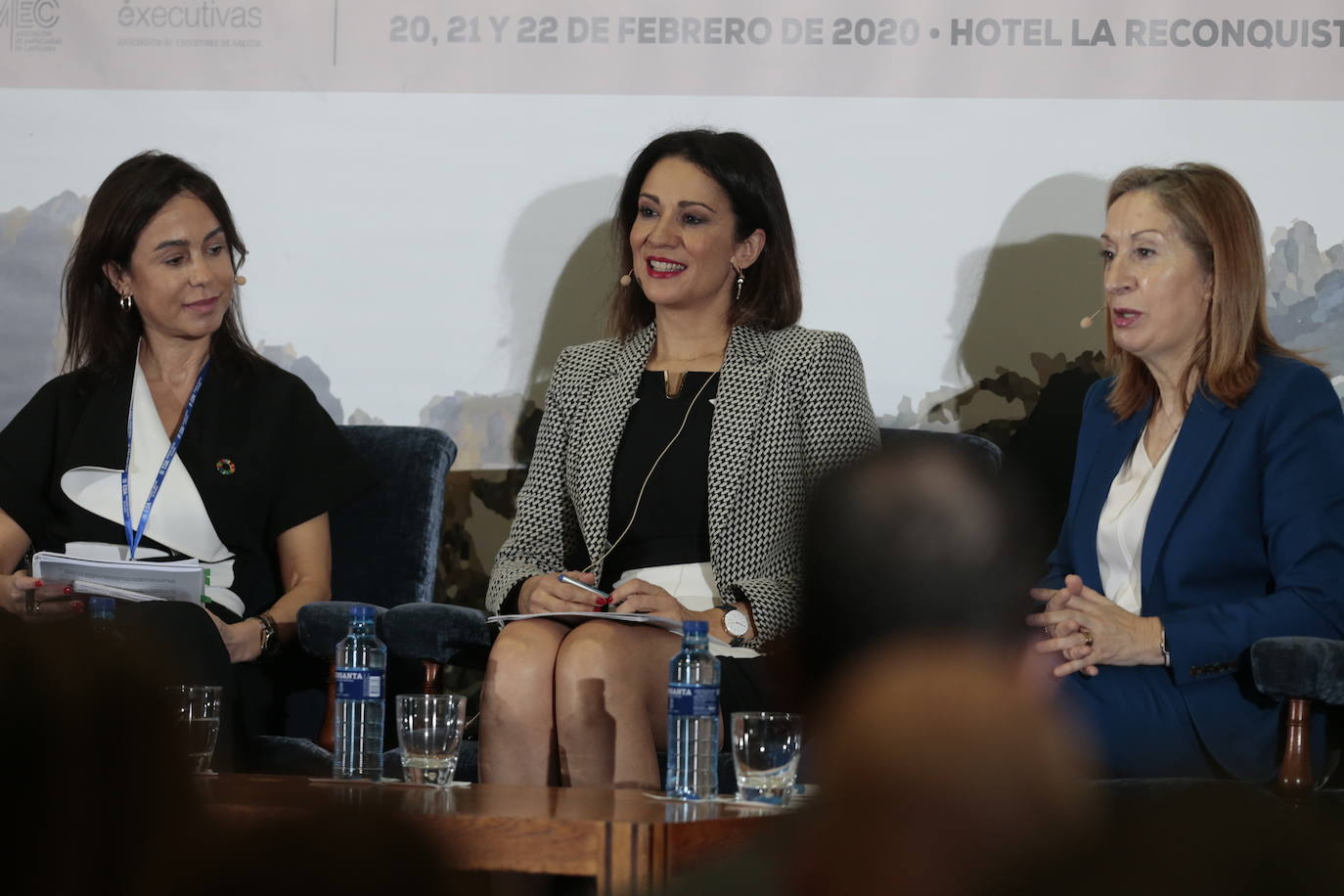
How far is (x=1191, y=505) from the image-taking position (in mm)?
2484

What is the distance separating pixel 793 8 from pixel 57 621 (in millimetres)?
Answer: 3010

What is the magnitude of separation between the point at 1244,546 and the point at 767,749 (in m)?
0.92

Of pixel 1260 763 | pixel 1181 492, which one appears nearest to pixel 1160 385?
pixel 1181 492

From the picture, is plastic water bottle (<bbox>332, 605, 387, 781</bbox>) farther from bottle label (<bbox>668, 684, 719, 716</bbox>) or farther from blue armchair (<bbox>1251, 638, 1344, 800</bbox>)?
blue armchair (<bbox>1251, 638, 1344, 800</bbox>)

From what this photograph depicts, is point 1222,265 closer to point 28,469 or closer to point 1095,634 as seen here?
point 1095,634

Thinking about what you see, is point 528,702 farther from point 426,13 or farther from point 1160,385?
point 426,13

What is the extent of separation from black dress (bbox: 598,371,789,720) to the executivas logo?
1.47m

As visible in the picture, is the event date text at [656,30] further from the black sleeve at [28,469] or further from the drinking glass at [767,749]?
the drinking glass at [767,749]

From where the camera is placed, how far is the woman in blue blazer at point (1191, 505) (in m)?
2.35

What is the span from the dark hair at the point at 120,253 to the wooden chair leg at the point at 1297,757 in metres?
2.13

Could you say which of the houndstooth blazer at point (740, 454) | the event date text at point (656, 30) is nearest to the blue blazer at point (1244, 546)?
the houndstooth blazer at point (740, 454)

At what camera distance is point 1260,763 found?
234 centimetres

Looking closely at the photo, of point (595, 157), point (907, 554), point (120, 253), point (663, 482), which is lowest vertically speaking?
point (907, 554)

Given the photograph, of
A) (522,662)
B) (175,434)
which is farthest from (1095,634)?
(175,434)
